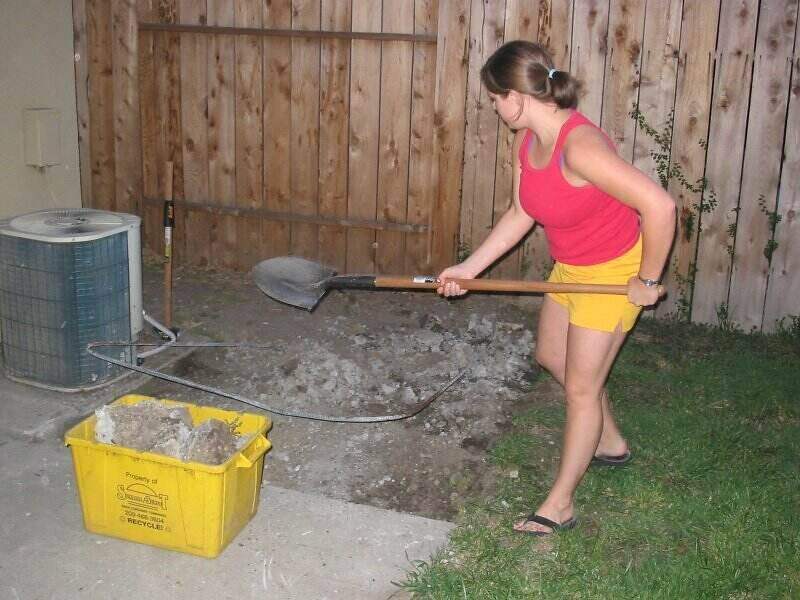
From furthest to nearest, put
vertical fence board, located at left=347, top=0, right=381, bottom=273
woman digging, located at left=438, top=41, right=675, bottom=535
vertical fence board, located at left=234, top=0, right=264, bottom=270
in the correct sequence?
vertical fence board, located at left=234, top=0, right=264, bottom=270 → vertical fence board, located at left=347, top=0, right=381, bottom=273 → woman digging, located at left=438, top=41, right=675, bottom=535

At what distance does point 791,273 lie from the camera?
581 centimetres

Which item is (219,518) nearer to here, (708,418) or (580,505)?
(580,505)

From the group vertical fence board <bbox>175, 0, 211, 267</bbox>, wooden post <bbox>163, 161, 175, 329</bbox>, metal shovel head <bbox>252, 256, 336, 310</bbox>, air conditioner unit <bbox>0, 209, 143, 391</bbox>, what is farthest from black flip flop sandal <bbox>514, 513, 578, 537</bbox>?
vertical fence board <bbox>175, 0, 211, 267</bbox>

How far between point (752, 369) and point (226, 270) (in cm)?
376

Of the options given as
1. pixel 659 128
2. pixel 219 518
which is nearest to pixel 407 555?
pixel 219 518

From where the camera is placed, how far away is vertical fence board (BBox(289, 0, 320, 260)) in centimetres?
640

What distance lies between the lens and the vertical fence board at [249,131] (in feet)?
21.4

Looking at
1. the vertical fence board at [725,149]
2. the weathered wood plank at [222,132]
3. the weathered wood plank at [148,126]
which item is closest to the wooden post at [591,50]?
the vertical fence board at [725,149]

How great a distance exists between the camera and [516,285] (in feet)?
11.4

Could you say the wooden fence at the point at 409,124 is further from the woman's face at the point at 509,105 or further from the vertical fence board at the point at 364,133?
the woman's face at the point at 509,105

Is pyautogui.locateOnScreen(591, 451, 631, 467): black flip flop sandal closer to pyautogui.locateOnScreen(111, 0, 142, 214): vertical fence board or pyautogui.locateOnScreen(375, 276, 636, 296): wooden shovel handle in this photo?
pyautogui.locateOnScreen(375, 276, 636, 296): wooden shovel handle

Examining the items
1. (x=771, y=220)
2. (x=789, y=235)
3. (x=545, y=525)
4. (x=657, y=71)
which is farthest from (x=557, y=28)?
(x=545, y=525)

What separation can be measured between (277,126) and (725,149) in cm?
300

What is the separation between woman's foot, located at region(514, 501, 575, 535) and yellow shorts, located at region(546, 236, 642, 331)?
2.41ft
